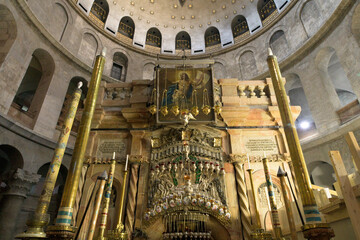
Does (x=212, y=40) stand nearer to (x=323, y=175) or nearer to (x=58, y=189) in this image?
(x=323, y=175)

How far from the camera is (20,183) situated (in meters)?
11.3

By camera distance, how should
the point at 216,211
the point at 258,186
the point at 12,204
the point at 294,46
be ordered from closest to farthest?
the point at 216,211
the point at 258,186
the point at 12,204
the point at 294,46

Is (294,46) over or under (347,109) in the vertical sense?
over

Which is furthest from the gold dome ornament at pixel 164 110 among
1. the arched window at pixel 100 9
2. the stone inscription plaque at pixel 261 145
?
the arched window at pixel 100 9

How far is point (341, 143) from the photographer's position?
12.5m

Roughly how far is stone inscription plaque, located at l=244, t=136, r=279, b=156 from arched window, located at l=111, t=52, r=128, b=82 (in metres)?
15.3

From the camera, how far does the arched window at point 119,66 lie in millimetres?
20469

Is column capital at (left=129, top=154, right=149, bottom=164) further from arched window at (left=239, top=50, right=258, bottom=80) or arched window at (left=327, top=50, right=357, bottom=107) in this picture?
arched window at (left=327, top=50, right=357, bottom=107)

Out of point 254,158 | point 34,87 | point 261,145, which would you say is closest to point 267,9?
point 261,145

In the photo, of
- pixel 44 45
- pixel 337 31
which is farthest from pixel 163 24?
pixel 337 31

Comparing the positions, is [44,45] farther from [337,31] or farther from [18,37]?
[337,31]

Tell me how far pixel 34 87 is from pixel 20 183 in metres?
8.96

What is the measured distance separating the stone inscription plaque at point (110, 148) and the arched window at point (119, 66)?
13.5 metres

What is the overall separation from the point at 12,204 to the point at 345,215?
13.4m
